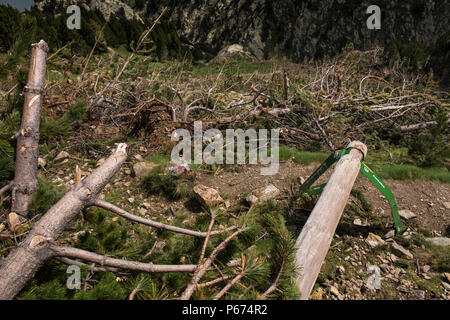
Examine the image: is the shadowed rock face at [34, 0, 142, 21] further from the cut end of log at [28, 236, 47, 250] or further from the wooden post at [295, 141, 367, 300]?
the cut end of log at [28, 236, 47, 250]

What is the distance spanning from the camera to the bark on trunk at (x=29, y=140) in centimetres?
195

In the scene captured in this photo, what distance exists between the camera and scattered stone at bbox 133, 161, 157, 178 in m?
3.75

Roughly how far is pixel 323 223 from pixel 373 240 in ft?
3.82

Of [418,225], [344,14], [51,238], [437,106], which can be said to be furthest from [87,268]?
[344,14]

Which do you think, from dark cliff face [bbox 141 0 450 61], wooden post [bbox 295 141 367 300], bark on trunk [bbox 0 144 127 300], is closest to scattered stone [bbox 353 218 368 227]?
wooden post [bbox 295 141 367 300]

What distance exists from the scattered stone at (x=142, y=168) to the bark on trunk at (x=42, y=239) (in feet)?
7.26

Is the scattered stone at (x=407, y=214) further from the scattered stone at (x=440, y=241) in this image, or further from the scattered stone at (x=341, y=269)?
the scattered stone at (x=341, y=269)

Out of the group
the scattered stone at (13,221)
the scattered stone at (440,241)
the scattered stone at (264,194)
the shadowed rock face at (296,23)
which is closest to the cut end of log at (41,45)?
the scattered stone at (13,221)

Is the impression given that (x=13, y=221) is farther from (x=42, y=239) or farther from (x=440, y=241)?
(x=440, y=241)

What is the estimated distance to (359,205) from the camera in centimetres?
319

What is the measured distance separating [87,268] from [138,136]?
361cm

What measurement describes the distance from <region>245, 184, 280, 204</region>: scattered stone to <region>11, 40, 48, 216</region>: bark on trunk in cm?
229

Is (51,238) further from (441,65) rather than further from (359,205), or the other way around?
(441,65)

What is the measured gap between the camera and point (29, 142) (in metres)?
2.04
